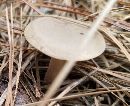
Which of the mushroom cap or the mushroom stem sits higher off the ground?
the mushroom cap

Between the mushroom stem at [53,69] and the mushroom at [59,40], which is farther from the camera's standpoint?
the mushroom stem at [53,69]

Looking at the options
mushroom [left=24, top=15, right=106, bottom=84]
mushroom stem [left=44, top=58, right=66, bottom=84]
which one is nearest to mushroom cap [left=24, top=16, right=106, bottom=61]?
mushroom [left=24, top=15, right=106, bottom=84]

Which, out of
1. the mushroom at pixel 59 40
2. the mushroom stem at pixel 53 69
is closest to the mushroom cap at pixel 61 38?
the mushroom at pixel 59 40

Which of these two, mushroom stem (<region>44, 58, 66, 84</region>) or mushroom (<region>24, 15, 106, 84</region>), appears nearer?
mushroom (<region>24, 15, 106, 84</region>)

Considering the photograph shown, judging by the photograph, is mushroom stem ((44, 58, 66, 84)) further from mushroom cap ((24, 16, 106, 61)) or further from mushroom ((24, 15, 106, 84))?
mushroom cap ((24, 16, 106, 61))

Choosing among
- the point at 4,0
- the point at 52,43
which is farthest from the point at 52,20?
the point at 4,0

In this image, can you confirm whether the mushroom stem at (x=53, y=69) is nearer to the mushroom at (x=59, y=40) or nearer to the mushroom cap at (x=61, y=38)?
the mushroom at (x=59, y=40)
